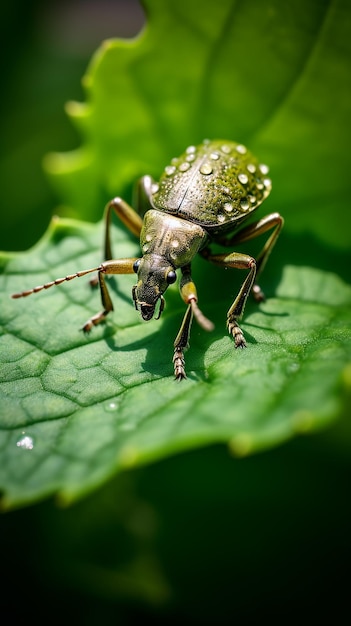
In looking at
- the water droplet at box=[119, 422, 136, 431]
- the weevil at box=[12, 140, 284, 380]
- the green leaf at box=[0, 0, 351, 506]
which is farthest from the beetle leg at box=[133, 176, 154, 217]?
the water droplet at box=[119, 422, 136, 431]

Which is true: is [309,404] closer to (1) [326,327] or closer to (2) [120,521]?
(1) [326,327]

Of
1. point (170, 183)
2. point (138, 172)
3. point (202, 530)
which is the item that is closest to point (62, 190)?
point (138, 172)

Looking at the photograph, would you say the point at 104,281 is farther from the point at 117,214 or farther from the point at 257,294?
the point at 257,294

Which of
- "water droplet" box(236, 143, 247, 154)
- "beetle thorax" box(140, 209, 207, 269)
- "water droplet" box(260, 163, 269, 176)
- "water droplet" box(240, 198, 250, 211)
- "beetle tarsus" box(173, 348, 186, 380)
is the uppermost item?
"water droplet" box(236, 143, 247, 154)

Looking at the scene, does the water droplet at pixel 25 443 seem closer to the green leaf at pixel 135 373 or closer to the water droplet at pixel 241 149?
the green leaf at pixel 135 373

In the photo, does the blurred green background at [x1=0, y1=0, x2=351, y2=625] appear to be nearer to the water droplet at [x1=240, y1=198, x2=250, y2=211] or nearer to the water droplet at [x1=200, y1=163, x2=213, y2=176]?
the water droplet at [x1=240, y1=198, x2=250, y2=211]

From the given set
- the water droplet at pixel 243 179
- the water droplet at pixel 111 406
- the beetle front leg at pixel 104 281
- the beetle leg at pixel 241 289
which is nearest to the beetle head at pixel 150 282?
the beetle front leg at pixel 104 281
